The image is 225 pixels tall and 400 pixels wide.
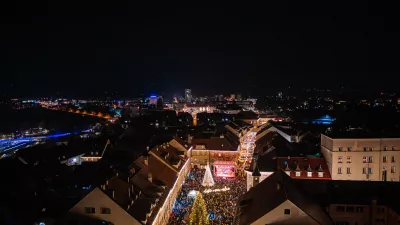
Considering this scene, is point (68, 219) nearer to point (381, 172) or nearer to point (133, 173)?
point (133, 173)

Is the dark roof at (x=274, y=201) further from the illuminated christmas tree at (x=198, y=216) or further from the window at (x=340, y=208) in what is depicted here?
the window at (x=340, y=208)

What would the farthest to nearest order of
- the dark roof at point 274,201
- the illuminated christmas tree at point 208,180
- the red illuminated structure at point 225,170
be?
the red illuminated structure at point 225,170
the illuminated christmas tree at point 208,180
the dark roof at point 274,201

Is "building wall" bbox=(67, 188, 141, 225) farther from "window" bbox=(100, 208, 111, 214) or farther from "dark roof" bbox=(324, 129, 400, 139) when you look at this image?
"dark roof" bbox=(324, 129, 400, 139)

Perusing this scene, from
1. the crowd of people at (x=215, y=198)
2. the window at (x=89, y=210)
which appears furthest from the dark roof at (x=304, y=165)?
the window at (x=89, y=210)

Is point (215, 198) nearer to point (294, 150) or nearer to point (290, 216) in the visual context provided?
point (294, 150)

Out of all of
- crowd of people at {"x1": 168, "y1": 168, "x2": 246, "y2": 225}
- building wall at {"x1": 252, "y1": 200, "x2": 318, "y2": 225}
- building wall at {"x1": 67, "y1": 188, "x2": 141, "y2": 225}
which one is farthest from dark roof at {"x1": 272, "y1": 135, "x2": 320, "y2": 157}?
building wall at {"x1": 67, "y1": 188, "x2": 141, "y2": 225}

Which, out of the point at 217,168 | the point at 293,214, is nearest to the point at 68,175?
the point at 217,168

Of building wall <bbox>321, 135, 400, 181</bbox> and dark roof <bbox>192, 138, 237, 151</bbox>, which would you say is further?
dark roof <bbox>192, 138, 237, 151</bbox>
